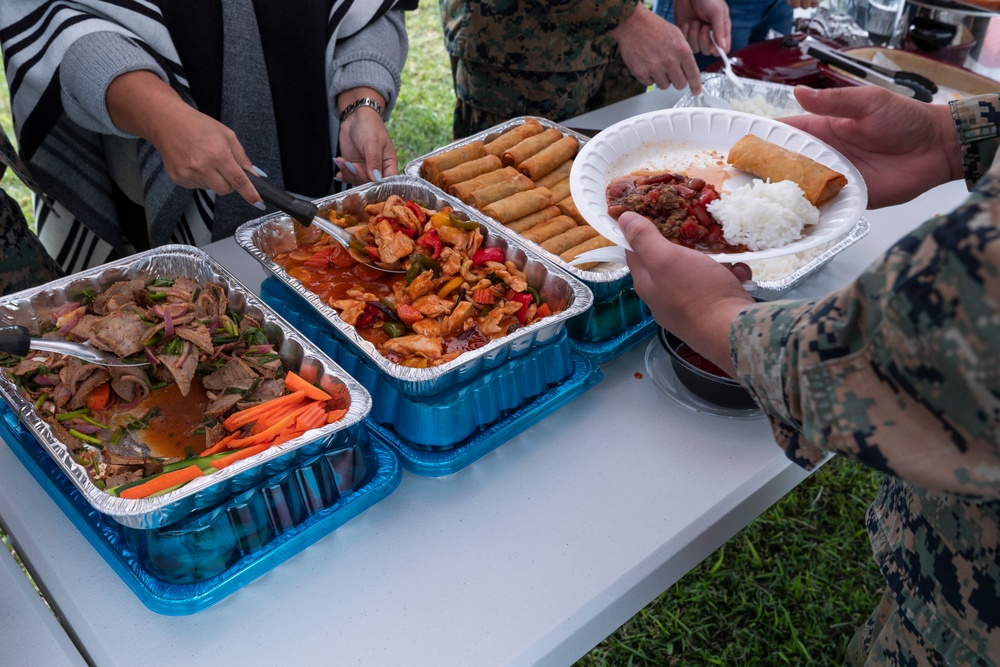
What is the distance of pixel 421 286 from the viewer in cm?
149

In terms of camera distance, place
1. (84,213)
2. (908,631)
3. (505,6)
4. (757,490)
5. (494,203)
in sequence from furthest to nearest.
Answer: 1. (505,6)
2. (84,213)
3. (494,203)
4. (757,490)
5. (908,631)

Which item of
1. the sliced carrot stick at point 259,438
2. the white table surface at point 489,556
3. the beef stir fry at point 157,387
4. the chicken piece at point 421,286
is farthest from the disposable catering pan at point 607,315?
the sliced carrot stick at point 259,438

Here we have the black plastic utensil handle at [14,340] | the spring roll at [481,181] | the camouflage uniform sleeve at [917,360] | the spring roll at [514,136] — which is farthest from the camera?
the spring roll at [514,136]

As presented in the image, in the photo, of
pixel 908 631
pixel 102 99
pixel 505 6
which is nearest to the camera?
pixel 908 631

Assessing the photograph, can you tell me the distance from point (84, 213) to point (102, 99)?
1.54 ft

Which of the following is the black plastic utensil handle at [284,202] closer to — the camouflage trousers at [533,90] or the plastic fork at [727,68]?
the camouflage trousers at [533,90]

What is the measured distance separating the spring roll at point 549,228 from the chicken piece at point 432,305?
1.11 feet

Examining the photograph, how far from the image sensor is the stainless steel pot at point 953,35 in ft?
9.77

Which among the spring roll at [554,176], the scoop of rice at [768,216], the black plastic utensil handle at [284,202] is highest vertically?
the black plastic utensil handle at [284,202]

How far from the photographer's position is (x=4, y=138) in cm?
164

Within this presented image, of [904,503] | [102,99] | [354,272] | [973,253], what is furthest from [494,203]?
[973,253]

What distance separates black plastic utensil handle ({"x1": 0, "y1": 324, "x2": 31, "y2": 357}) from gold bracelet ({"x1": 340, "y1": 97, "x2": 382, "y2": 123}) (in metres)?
1.03

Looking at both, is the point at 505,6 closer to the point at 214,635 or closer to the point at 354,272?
the point at 354,272

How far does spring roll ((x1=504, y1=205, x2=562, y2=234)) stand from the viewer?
1.77 m
